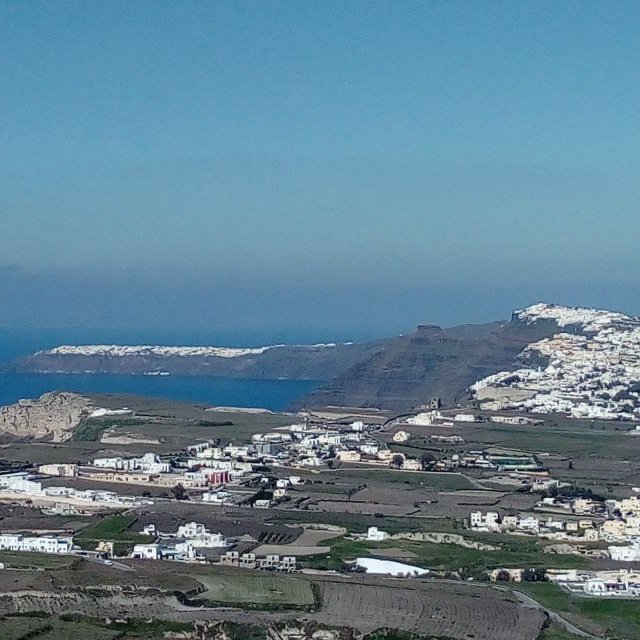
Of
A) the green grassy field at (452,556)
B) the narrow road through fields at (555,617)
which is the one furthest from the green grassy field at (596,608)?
the green grassy field at (452,556)

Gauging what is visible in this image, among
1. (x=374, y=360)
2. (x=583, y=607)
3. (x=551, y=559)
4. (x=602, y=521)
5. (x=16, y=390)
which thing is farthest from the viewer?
(x=16, y=390)

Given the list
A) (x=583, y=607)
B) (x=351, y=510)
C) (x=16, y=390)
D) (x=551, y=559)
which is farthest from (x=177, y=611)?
(x=16, y=390)

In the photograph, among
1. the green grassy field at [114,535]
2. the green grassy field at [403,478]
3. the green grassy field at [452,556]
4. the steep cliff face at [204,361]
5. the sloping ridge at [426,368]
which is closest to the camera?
the green grassy field at [452,556]

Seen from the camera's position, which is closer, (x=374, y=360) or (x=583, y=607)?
(x=583, y=607)

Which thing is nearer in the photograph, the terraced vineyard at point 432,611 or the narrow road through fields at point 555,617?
the terraced vineyard at point 432,611

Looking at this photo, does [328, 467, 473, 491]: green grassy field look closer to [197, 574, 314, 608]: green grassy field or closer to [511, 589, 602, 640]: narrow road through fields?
[511, 589, 602, 640]: narrow road through fields

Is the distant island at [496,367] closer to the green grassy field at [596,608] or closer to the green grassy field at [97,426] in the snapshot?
the green grassy field at [97,426]

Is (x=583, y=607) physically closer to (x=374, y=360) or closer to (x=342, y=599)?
(x=342, y=599)
